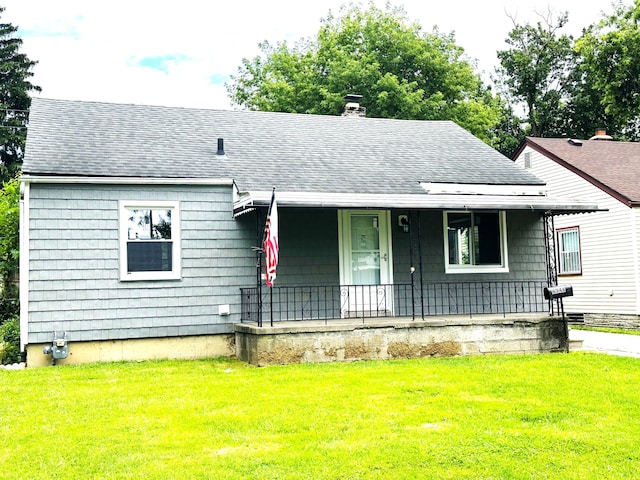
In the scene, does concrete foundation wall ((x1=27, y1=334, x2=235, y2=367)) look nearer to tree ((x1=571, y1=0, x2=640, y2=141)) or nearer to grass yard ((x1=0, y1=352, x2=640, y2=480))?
grass yard ((x1=0, y1=352, x2=640, y2=480))

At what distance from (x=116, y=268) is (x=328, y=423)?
5866 mm

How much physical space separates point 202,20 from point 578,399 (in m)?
22.6

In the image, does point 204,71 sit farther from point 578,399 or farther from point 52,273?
point 578,399

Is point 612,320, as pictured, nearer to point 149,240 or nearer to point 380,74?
point 149,240

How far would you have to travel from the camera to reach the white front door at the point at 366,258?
12.1 meters

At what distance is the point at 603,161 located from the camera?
18.7 metres

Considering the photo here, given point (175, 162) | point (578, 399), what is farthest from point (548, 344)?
point (175, 162)

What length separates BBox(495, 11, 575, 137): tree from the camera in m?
34.7

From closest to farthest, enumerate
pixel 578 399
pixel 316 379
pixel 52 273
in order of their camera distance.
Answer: pixel 578 399 < pixel 316 379 < pixel 52 273

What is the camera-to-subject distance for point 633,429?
5.81m

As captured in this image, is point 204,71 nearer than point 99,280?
No

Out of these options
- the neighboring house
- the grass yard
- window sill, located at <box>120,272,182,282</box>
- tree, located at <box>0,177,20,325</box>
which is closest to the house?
window sill, located at <box>120,272,182,282</box>

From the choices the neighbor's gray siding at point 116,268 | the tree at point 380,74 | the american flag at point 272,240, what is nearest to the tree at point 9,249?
the neighbor's gray siding at point 116,268

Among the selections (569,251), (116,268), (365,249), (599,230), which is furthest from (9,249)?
(599,230)
